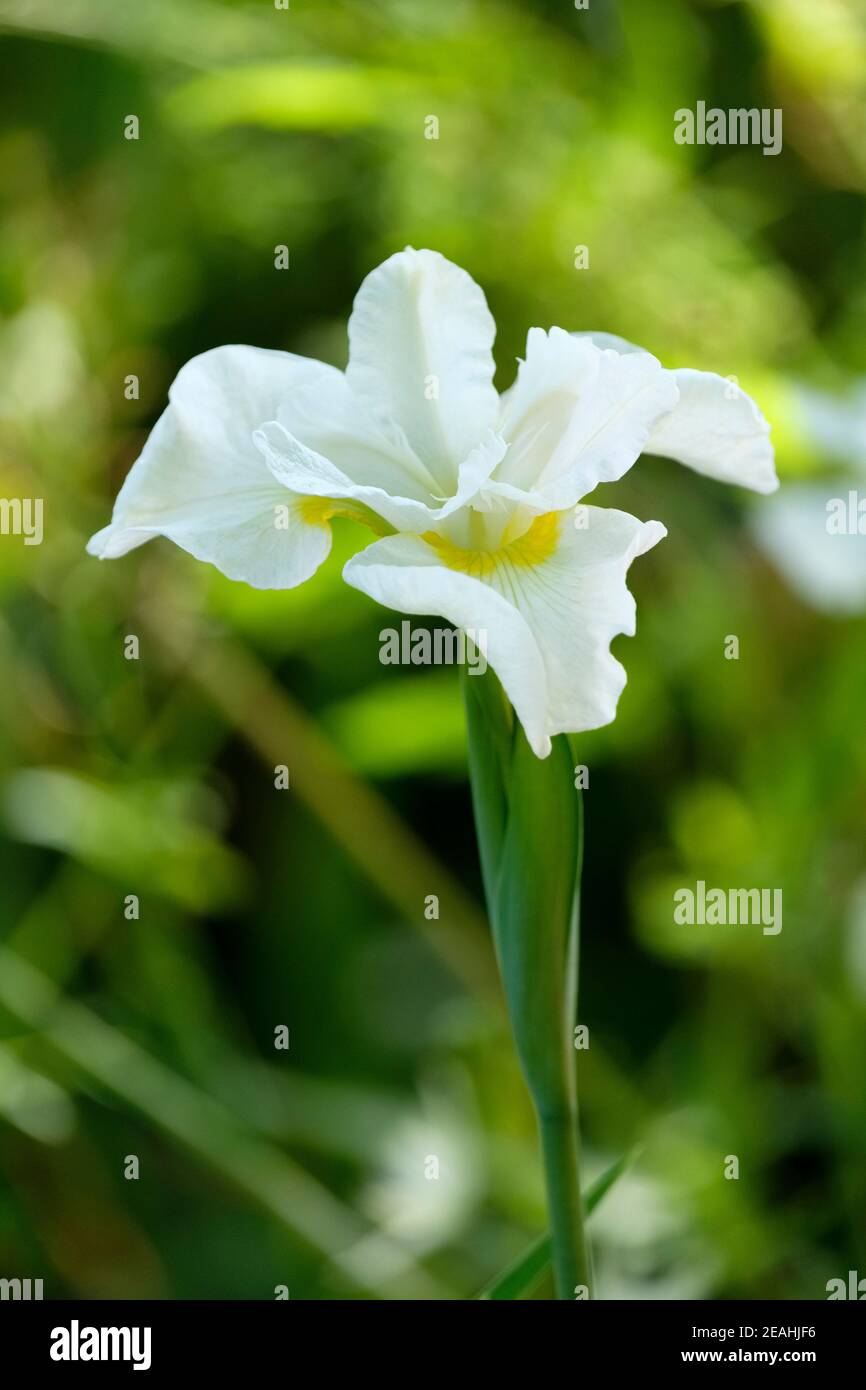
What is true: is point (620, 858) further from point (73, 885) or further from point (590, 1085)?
point (73, 885)

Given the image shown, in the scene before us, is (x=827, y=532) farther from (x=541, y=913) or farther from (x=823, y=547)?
(x=541, y=913)

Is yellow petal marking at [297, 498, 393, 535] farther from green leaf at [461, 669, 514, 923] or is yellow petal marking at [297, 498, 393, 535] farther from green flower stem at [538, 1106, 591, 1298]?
green flower stem at [538, 1106, 591, 1298]

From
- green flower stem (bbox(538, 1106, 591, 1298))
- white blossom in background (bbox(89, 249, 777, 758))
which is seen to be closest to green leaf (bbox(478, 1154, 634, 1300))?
green flower stem (bbox(538, 1106, 591, 1298))

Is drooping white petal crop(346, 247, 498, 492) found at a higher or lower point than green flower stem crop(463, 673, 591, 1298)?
higher

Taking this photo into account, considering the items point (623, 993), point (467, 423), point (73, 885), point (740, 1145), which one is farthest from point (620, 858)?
point (467, 423)

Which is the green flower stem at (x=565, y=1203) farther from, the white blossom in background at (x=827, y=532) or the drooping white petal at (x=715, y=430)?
the white blossom in background at (x=827, y=532)
